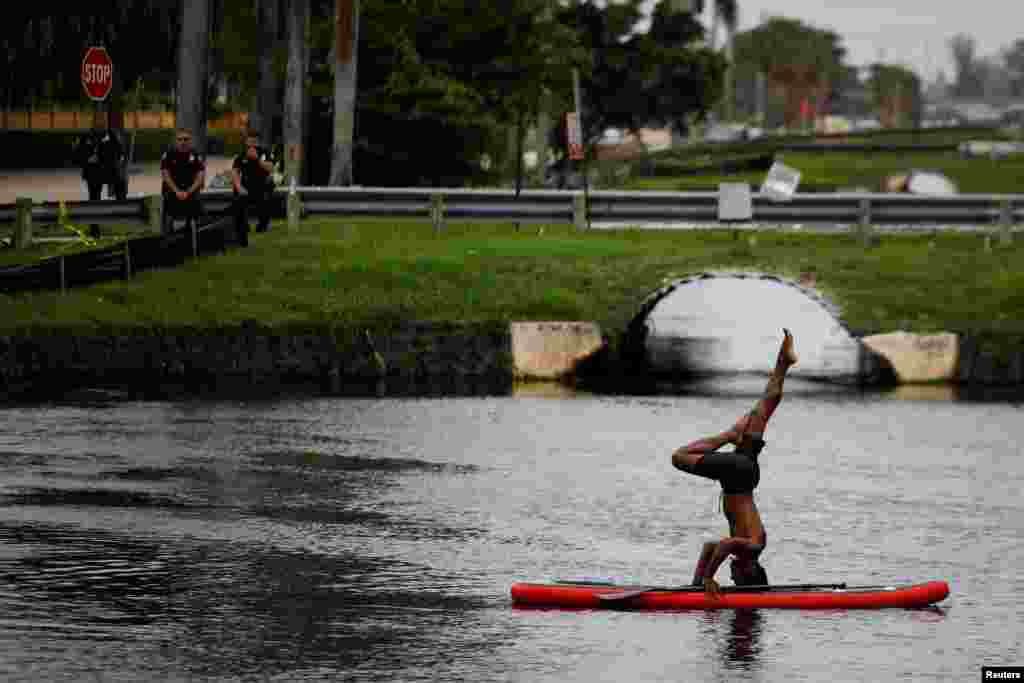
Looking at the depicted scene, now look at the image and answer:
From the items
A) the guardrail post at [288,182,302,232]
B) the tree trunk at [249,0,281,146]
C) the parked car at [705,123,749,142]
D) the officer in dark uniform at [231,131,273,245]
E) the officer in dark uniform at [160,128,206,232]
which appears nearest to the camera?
the officer in dark uniform at [160,128,206,232]

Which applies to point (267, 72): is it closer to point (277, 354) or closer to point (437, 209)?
point (437, 209)

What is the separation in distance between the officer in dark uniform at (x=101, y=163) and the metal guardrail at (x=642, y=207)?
3.47 metres

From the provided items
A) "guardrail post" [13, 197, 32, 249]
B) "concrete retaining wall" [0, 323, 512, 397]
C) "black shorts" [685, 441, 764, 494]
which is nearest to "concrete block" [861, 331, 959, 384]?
"concrete retaining wall" [0, 323, 512, 397]

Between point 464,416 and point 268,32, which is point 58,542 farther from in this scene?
point 268,32

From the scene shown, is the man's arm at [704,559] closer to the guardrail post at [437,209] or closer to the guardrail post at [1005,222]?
the guardrail post at [437,209]

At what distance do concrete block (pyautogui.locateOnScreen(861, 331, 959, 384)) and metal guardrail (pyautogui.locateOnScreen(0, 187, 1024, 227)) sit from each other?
6921mm

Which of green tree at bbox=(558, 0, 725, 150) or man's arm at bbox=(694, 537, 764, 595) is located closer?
man's arm at bbox=(694, 537, 764, 595)

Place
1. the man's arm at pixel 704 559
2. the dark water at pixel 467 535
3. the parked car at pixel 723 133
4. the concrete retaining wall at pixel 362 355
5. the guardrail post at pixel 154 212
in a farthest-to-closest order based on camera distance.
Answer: the parked car at pixel 723 133, the guardrail post at pixel 154 212, the concrete retaining wall at pixel 362 355, the man's arm at pixel 704 559, the dark water at pixel 467 535

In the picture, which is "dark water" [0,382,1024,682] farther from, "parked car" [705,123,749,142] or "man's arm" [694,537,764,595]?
"parked car" [705,123,749,142]

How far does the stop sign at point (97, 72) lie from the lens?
122 feet

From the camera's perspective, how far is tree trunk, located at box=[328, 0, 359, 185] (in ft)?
151

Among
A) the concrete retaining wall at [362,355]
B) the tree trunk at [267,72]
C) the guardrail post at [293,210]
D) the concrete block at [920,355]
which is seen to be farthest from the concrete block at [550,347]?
the tree trunk at [267,72]

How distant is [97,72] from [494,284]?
8.36 meters

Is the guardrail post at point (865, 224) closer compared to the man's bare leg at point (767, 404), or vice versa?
the man's bare leg at point (767, 404)
